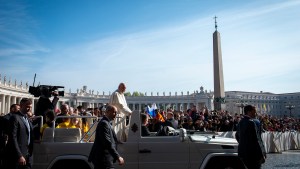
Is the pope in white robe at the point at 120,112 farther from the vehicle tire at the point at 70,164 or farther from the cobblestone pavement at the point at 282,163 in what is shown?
the cobblestone pavement at the point at 282,163

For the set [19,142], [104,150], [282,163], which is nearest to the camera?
[104,150]

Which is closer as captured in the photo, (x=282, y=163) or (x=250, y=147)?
(x=250, y=147)

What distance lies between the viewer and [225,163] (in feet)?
23.2

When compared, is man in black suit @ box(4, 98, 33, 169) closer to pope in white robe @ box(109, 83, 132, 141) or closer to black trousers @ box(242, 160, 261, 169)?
pope in white robe @ box(109, 83, 132, 141)

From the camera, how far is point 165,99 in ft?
430

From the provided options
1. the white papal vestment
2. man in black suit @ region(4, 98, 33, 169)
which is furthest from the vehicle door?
man in black suit @ region(4, 98, 33, 169)

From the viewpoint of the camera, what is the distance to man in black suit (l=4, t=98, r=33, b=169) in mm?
6090

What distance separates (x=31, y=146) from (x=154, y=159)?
296cm

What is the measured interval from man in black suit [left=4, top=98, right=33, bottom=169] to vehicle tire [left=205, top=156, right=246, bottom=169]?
4.31 m

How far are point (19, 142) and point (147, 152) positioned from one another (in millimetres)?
2979

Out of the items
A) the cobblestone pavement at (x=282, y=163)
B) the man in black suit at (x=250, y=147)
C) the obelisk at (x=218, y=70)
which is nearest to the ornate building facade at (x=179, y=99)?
the obelisk at (x=218, y=70)

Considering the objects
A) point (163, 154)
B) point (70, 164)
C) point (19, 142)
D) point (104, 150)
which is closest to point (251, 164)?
point (163, 154)

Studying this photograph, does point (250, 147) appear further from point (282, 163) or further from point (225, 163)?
point (282, 163)

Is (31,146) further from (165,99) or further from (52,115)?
(165,99)
